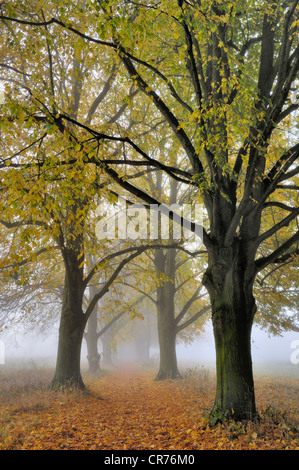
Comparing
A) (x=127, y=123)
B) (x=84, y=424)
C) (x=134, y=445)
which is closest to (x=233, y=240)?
(x=134, y=445)

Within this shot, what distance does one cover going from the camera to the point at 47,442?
4.57 metres

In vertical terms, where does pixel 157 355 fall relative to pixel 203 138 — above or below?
below

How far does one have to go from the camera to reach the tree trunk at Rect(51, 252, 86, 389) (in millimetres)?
8922

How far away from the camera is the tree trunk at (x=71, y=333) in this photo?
29.3ft

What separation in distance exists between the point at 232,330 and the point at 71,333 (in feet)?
17.8

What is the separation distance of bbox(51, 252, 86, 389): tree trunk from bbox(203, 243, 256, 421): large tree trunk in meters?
4.73

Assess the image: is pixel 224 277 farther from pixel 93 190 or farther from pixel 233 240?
pixel 93 190

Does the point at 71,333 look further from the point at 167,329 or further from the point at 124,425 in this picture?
the point at 167,329

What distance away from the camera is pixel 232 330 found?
5.66 meters

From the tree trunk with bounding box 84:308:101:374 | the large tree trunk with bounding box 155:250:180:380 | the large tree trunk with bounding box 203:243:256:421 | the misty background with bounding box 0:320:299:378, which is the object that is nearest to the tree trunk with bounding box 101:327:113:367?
the misty background with bounding box 0:320:299:378

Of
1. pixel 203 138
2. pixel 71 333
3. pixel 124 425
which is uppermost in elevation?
pixel 203 138

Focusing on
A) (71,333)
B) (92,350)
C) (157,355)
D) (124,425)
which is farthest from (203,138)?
(157,355)

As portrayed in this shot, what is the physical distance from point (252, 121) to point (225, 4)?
6.98 feet

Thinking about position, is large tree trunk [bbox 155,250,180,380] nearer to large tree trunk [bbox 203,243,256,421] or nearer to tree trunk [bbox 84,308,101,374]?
tree trunk [bbox 84,308,101,374]
